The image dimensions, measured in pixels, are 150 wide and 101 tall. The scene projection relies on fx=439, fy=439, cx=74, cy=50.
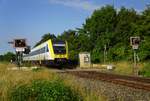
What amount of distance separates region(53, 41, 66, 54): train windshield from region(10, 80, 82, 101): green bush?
3420 cm

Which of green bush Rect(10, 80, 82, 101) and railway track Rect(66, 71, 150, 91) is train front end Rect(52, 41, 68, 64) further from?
green bush Rect(10, 80, 82, 101)

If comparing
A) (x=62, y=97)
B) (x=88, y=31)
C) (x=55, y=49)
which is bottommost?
(x=62, y=97)

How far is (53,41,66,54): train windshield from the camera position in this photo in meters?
47.0

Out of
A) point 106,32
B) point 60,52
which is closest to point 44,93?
point 60,52

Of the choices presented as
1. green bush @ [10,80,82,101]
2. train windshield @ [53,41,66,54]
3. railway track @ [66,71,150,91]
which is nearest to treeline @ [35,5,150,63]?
train windshield @ [53,41,66,54]

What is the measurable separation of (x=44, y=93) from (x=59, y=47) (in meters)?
35.5

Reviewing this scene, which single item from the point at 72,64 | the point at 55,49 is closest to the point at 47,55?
the point at 55,49

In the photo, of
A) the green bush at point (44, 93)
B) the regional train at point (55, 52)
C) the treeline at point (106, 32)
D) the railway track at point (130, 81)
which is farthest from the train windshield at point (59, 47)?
the green bush at point (44, 93)

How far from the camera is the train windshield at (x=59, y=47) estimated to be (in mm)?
47000

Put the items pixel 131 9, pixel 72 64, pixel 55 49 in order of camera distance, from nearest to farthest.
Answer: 1. pixel 55 49
2. pixel 72 64
3. pixel 131 9

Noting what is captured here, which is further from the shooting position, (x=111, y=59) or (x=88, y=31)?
(x=88, y=31)

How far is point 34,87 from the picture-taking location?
12.6m

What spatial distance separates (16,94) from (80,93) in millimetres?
2131

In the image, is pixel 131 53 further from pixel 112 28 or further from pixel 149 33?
pixel 112 28
